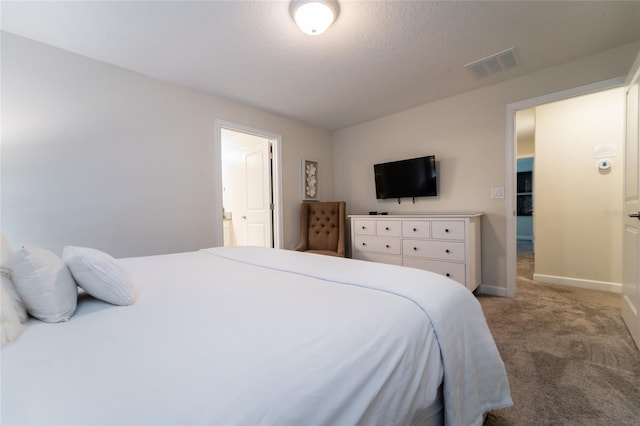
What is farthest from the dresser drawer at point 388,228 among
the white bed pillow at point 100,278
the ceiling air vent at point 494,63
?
the white bed pillow at point 100,278

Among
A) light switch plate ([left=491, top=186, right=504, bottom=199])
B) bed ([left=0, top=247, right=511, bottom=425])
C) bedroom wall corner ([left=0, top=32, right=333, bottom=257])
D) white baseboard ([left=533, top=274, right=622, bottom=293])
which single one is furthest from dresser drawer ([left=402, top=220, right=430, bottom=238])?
bedroom wall corner ([left=0, top=32, right=333, bottom=257])

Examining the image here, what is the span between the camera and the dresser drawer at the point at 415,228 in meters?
2.86

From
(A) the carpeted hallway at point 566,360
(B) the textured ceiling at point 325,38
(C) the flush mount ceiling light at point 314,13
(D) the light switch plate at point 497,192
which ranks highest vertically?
(B) the textured ceiling at point 325,38

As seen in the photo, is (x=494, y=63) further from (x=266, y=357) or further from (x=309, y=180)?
(x=266, y=357)

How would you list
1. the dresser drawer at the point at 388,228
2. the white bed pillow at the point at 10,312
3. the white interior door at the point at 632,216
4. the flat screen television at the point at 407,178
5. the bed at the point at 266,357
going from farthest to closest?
the flat screen television at the point at 407,178
the dresser drawer at the point at 388,228
the white interior door at the point at 632,216
the white bed pillow at the point at 10,312
the bed at the point at 266,357

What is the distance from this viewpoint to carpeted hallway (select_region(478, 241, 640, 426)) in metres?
1.24

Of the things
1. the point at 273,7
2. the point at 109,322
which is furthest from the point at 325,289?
the point at 273,7

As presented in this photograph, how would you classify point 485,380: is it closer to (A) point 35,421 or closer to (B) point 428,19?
(A) point 35,421

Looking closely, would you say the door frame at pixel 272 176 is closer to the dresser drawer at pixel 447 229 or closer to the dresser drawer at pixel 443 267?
the dresser drawer at pixel 443 267

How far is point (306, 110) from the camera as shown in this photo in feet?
11.3

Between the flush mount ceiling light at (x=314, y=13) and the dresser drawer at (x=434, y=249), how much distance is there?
228 cm

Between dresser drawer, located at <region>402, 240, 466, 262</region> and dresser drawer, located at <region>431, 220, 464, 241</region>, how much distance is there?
0.21ft

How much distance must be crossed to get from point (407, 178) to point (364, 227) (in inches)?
35.1

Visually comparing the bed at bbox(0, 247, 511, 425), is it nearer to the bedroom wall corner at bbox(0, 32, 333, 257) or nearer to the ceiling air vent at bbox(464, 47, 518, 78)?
A: the bedroom wall corner at bbox(0, 32, 333, 257)
